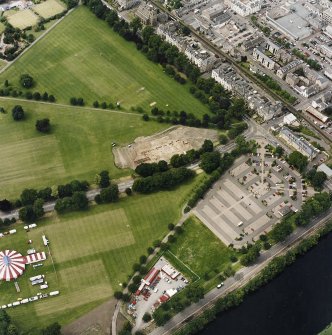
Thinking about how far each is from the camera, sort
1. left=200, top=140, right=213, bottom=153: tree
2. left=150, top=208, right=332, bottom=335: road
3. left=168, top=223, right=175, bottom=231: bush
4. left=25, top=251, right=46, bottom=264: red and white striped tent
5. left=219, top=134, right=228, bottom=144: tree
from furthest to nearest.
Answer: left=219, top=134, right=228, bottom=144: tree → left=200, top=140, right=213, bottom=153: tree → left=168, top=223, right=175, bottom=231: bush → left=25, top=251, right=46, bottom=264: red and white striped tent → left=150, top=208, right=332, bottom=335: road

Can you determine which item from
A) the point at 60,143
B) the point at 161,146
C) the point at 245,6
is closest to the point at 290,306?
the point at 161,146

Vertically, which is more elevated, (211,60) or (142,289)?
(211,60)

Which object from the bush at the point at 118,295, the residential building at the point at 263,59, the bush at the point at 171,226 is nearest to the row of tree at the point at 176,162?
the bush at the point at 171,226

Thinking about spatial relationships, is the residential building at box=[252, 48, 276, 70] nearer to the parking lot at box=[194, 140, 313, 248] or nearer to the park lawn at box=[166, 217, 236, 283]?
the parking lot at box=[194, 140, 313, 248]

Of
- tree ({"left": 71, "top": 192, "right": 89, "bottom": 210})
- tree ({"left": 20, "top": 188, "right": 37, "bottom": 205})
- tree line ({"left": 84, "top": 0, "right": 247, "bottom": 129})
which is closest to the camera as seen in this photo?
tree ({"left": 71, "top": 192, "right": 89, "bottom": 210})

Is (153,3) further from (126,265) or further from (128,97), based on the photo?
(126,265)

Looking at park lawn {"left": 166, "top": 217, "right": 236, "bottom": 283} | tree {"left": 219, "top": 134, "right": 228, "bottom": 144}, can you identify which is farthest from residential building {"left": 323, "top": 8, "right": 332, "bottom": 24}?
park lawn {"left": 166, "top": 217, "right": 236, "bottom": 283}

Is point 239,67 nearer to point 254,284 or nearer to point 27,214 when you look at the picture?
point 254,284

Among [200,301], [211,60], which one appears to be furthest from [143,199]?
[211,60]
